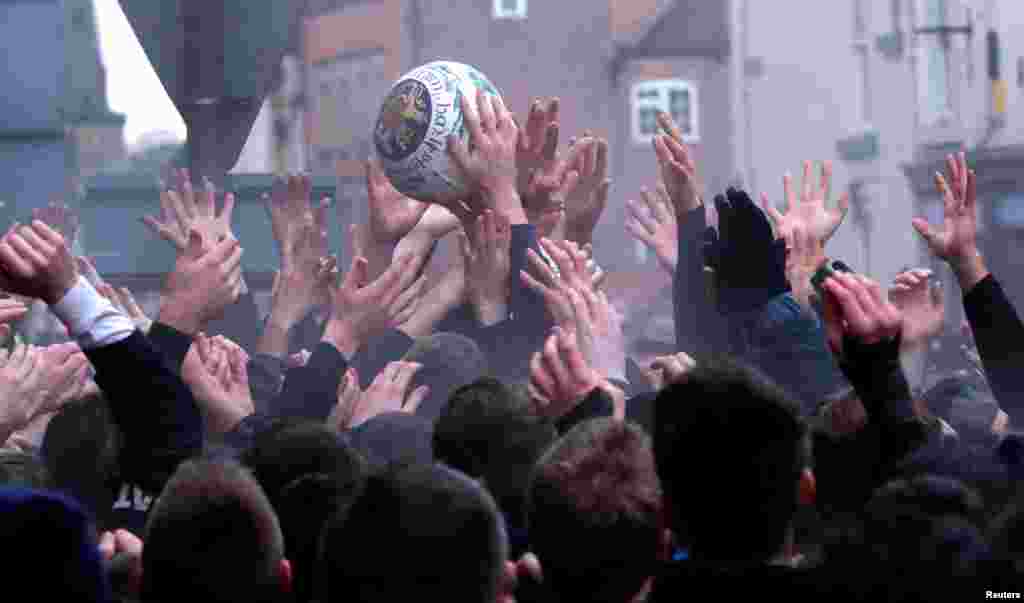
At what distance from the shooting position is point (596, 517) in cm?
312

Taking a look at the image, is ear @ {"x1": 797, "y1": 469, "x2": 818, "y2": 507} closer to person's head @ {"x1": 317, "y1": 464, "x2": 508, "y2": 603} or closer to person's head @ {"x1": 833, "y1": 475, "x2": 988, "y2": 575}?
person's head @ {"x1": 833, "y1": 475, "x2": 988, "y2": 575}

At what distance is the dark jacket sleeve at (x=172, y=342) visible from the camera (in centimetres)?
438

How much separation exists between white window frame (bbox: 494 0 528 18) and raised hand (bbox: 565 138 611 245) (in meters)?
43.8

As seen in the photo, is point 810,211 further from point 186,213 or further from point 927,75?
point 927,75

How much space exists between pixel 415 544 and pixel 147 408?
119 centimetres

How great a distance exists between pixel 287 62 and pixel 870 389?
51807mm

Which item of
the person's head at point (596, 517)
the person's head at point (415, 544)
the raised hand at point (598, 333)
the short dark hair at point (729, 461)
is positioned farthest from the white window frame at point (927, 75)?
the person's head at point (415, 544)

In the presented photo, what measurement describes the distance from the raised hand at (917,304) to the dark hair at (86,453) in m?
1.79

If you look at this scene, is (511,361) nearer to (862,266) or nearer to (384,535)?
(384,535)

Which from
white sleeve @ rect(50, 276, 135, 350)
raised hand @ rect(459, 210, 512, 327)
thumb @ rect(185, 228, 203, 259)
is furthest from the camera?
raised hand @ rect(459, 210, 512, 327)

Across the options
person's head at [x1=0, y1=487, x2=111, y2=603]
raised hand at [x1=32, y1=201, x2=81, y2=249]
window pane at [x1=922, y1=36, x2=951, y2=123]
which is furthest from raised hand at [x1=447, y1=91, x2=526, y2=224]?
window pane at [x1=922, y1=36, x2=951, y2=123]

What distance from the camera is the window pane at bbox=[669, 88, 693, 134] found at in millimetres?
47938

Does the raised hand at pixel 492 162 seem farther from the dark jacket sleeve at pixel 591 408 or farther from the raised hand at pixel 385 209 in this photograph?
the dark jacket sleeve at pixel 591 408

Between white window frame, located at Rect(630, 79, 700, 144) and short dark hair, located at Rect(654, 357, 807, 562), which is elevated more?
white window frame, located at Rect(630, 79, 700, 144)
